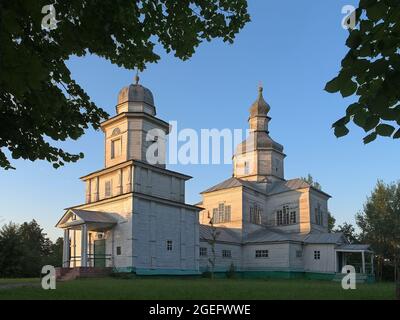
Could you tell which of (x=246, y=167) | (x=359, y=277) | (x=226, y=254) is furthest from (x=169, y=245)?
(x=246, y=167)

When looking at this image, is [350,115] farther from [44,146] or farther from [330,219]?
[330,219]

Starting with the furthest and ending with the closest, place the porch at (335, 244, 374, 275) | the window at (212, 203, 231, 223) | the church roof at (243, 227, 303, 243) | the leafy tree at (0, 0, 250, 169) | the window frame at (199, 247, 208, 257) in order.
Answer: the window at (212, 203, 231, 223) → the church roof at (243, 227, 303, 243) → the porch at (335, 244, 374, 275) → the window frame at (199, 247, 208, 257) → the leafy tree at (0, 0, 250, 169)

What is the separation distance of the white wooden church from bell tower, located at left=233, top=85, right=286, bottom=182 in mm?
121

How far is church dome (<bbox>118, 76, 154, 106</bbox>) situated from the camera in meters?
33.3

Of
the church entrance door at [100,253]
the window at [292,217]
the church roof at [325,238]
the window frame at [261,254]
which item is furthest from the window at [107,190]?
the window at [292,217]

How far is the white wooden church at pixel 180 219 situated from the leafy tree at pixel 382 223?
3054 millimetres

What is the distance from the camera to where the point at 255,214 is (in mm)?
44500

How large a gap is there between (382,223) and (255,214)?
41.8 feet

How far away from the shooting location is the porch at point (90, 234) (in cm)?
2947

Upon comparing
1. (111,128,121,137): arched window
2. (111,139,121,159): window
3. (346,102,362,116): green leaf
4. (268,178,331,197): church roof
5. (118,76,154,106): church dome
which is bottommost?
(346,102,362,116): green leaf

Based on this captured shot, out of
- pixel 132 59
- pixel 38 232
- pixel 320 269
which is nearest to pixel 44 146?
pixel 132 59

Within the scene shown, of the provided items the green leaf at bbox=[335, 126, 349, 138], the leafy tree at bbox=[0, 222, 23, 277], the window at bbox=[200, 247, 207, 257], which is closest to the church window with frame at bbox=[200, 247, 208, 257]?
the window at bbox=[200, 247, 207, 257]

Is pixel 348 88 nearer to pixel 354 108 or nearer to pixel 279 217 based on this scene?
pixel 354 108

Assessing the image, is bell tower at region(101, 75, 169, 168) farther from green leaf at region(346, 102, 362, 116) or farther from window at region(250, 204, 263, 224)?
green leaf at region(346, 102, 362, 116)
